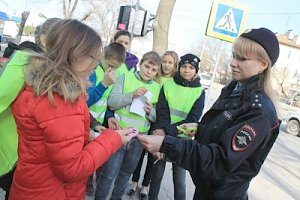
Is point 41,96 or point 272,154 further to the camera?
point 272,154

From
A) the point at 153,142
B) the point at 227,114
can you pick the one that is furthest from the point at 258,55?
the point at 153,142

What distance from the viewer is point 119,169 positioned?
3777 mm

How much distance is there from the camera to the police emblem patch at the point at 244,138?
5.95 feet

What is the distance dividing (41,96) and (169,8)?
27.7 ft

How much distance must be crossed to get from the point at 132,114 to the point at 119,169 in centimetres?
68

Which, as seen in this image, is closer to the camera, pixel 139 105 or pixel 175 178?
pixel 139 105

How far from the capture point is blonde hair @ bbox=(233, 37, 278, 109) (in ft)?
6.50

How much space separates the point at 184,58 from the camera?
146 inches

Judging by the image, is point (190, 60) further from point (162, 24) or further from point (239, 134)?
point (162, 24)

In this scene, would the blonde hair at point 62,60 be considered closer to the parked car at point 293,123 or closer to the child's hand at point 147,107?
the child's hand at point 147,107

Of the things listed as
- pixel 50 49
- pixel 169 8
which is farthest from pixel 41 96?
pixel 169 8

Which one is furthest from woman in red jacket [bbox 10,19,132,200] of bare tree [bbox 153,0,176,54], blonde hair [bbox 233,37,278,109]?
bare tree [bbox 153,0,176,54]

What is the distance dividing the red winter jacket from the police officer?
432 mm

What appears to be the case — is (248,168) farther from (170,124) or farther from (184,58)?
(184,58)
